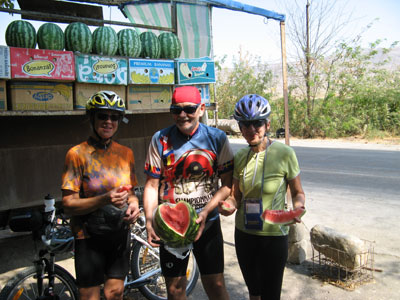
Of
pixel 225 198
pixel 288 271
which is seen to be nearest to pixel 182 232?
pixel 225 198

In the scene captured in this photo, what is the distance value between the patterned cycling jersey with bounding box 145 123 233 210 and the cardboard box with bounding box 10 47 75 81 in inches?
89.4

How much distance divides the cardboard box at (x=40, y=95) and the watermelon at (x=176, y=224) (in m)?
2.68

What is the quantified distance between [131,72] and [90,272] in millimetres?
2976

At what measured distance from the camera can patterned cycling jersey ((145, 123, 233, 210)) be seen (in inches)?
A: 105

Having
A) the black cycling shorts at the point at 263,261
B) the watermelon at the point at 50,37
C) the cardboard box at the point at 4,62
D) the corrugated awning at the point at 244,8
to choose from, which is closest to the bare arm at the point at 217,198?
Answer: the black cycling shorts at the point at 263,261

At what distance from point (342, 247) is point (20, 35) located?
470 centimetres

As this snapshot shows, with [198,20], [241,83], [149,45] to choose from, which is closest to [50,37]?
[149,45]

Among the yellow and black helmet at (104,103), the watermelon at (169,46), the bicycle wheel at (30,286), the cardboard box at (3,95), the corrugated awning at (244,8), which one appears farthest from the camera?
the corrugated awning at (244,8)

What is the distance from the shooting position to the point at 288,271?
474cm

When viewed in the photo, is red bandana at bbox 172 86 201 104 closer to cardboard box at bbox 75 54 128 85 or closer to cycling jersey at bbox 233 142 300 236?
cycling jersey at bbox 233 142 300 236

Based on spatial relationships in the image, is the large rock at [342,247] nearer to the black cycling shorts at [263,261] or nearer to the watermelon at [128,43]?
the black cycling shorts at [263,261]

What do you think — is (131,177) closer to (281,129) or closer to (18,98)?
(18,98)

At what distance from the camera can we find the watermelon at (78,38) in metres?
4.63

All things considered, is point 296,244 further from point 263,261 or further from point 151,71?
point 151,71
